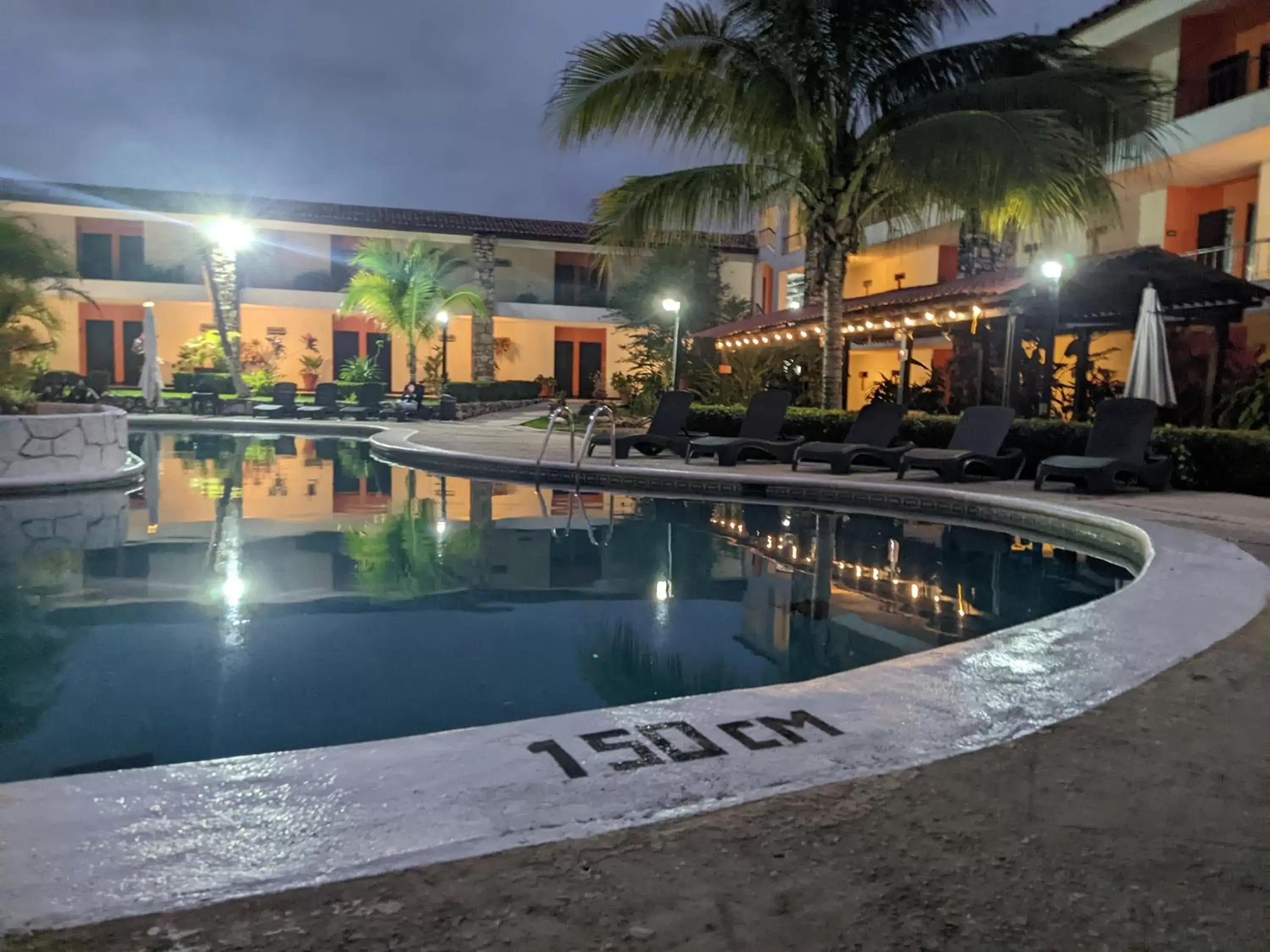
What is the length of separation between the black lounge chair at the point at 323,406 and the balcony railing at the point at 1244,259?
17.6m

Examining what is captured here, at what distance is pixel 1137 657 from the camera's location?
3922 mm

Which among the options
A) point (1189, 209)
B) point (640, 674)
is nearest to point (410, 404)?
point (1189, 209)

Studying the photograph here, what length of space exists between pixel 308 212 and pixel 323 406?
9.76 meters

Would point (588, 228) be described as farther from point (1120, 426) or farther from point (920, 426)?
point (1120, 426)

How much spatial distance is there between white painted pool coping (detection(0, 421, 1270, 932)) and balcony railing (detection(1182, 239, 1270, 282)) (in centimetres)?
1341

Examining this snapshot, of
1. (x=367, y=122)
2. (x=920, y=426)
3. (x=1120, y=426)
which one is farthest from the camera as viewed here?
(x=367, y=122)

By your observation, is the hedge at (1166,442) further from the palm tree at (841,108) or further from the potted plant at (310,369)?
the potted plant at (310,369)

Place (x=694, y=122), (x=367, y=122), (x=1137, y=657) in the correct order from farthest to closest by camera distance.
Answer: (x=367, y=122) → (x=694, y=122) → (x=1137, y=657)

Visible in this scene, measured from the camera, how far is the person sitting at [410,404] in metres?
24.1

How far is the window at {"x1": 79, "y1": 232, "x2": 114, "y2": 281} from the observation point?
30.0 metres

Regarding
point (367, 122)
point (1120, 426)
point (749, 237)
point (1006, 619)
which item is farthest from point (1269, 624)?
point (367, 122)

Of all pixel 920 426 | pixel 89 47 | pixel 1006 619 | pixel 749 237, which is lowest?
pixel 1006 619

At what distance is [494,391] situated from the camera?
28.4 metres

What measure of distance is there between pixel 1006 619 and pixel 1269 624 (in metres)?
1.66
